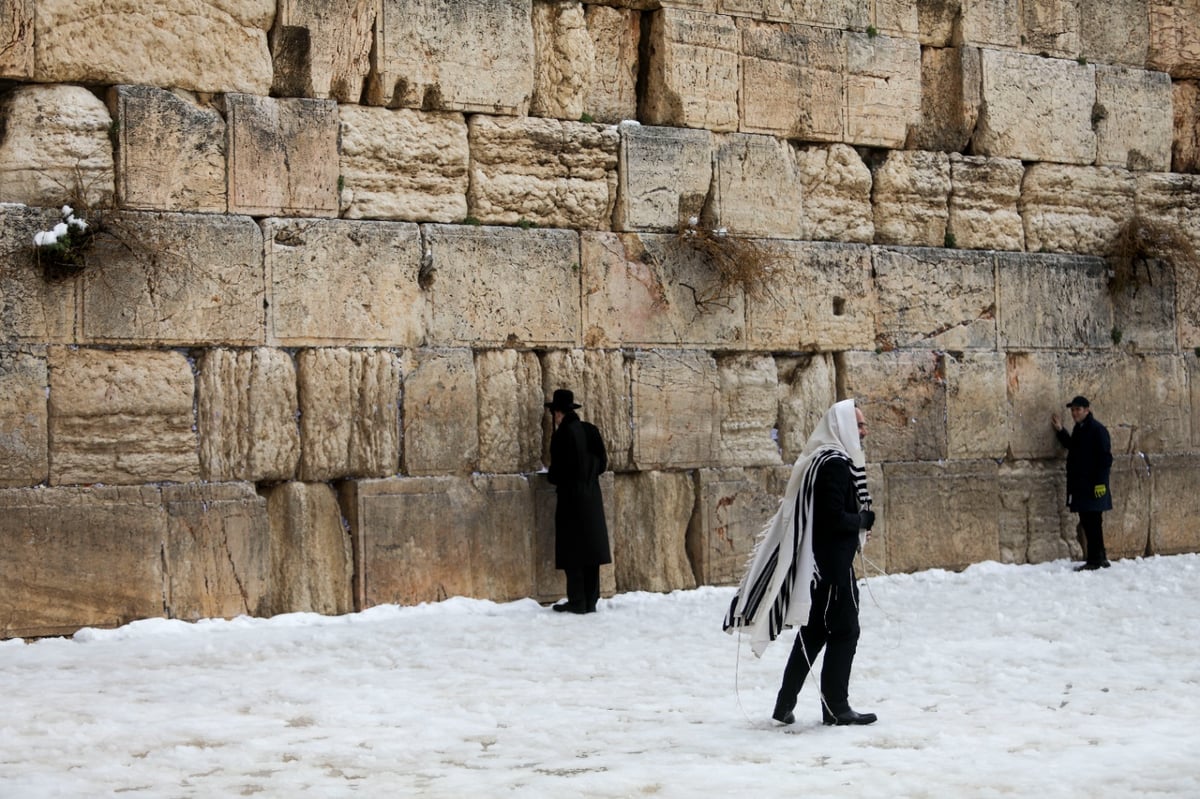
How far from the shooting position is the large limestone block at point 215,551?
955 cm

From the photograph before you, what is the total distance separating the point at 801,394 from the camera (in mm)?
11812

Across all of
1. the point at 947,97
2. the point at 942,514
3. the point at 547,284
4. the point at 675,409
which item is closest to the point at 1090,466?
the point at 942,514

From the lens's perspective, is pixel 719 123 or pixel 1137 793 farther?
pixel 719 123

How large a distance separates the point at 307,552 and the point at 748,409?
351 centimetres

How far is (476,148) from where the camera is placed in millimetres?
10789

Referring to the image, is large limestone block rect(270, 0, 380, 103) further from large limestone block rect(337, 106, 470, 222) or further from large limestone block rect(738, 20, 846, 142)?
large limestone block rect(738, 20, 846, 142)

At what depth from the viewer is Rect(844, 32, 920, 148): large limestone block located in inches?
478

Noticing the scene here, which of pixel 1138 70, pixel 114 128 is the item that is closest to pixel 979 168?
pixel 1138 70

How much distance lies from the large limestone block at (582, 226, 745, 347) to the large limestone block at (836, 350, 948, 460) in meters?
1.11

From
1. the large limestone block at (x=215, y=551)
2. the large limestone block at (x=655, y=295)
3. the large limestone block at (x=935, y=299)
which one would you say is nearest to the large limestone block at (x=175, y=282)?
the large limestone block at (x=215, y=551)

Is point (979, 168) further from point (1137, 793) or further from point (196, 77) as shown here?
point (1137, 793)

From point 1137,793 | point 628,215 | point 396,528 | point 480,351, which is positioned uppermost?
point 628,215

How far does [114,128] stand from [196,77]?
0.63 m

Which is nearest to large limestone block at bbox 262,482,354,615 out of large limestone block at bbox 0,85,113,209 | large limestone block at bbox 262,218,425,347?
large limestone block at bbox 262,218,425,347
